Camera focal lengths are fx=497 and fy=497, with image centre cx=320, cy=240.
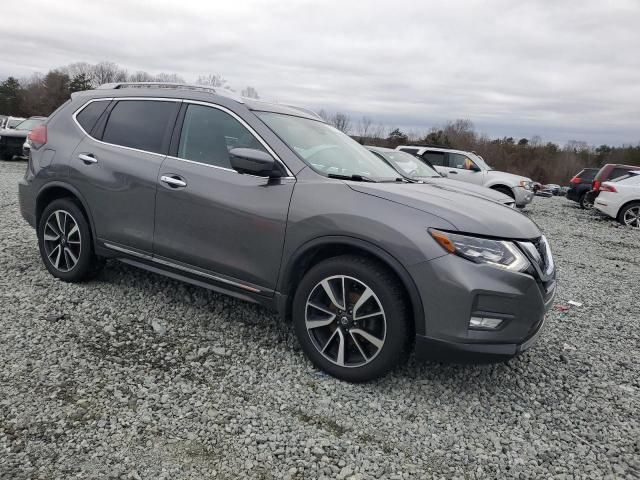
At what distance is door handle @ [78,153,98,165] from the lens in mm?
4160

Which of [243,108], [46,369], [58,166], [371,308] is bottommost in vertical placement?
[46,369]

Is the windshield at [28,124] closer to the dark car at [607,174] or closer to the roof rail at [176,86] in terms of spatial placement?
the roof rail at [176,86]

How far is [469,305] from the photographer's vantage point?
275 centimetres

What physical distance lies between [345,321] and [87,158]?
268 centimetres

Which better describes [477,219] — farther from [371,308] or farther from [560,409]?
[560,409]

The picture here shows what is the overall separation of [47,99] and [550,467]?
242 feet

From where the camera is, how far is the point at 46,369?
10.1 ft

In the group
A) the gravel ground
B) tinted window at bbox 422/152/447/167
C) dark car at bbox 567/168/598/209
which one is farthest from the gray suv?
dark car at bbox 567/168/598/209

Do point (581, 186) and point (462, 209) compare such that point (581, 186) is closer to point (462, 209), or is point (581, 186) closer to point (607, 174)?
point (607, 174)

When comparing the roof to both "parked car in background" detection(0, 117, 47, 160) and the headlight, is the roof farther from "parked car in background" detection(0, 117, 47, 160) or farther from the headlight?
"parked car in background" detection(0, 117, 47, 160)

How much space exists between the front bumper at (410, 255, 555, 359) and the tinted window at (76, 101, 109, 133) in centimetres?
314

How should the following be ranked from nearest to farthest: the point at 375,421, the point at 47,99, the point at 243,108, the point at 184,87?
the point at 375,421, the point at 243,108, the point at 184,87, the point at 47,99

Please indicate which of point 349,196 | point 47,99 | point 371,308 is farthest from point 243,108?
point 47,99

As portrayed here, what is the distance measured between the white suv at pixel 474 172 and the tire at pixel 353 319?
1204cm
